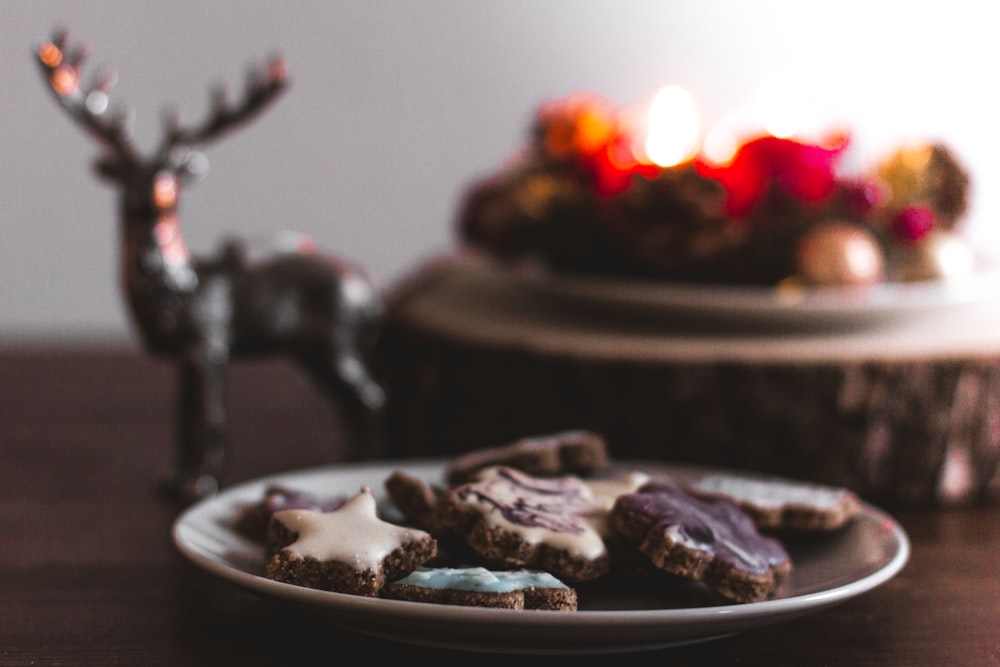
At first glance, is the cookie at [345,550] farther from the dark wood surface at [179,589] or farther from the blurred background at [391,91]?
the blurred background at [391,91]

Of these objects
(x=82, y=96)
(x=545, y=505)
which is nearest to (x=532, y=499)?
(x=545, y=505)

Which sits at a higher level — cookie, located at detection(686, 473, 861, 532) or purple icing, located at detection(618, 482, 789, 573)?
purple icing, located at detection(618, 482, 789, 573)

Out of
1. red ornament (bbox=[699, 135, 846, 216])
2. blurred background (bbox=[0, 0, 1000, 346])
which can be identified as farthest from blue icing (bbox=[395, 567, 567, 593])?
blurred background (bbox=[0, 0, 1000, 346])

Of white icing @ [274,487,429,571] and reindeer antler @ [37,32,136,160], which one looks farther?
reindeer antler @ [37,32,136,160]

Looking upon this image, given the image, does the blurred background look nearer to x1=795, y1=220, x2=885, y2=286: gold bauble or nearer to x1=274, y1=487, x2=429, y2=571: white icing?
x1=795, y1=220, x2=885, y2=286: gold bauble

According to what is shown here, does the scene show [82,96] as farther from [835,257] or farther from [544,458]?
[835,257]
